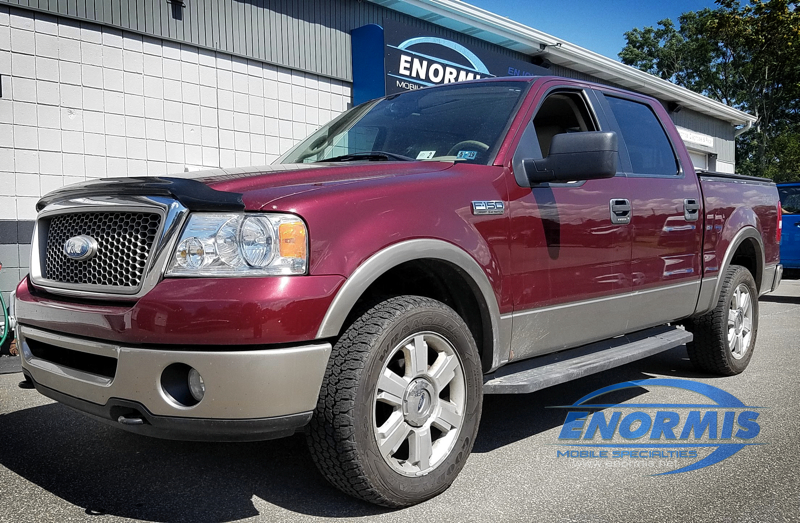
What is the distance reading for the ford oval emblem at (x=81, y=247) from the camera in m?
2.68

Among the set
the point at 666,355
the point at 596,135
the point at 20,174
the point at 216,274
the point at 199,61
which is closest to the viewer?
the point at 216,274

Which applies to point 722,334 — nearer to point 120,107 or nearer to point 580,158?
point 580,158

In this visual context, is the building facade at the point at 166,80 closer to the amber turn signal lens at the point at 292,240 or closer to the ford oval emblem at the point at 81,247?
the ford oval emblem at the point at 81,247

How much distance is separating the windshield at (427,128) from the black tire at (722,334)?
8.04 ft

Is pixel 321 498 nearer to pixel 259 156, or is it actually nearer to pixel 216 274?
pixel 216 274

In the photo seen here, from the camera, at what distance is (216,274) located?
2.38 meters

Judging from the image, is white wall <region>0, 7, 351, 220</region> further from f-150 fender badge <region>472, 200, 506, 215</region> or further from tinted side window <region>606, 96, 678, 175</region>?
f-150 fender badge <region>472, 200, 506, 215</region>

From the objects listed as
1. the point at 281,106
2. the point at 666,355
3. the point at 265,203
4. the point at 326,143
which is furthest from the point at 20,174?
the point at 666,355

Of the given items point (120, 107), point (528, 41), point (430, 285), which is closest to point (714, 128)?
point (528, 41)

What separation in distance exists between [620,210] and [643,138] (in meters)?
0.93

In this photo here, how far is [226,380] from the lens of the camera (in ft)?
7.64

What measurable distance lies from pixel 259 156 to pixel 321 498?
7243 millimetres

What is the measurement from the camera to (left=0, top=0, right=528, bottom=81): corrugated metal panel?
7828 millimetres

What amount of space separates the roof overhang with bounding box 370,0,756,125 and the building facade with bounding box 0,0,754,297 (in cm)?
5
